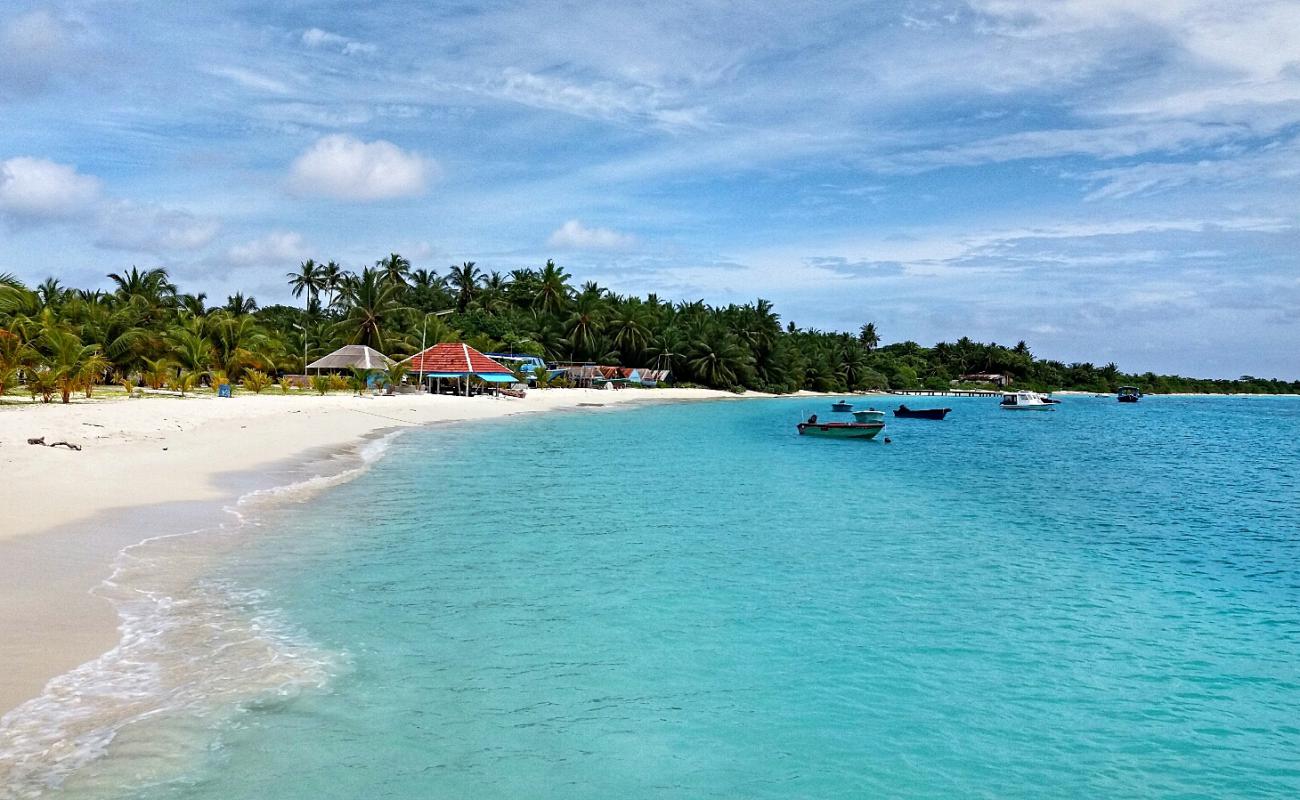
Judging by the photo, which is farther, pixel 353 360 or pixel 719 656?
pixel 353 360

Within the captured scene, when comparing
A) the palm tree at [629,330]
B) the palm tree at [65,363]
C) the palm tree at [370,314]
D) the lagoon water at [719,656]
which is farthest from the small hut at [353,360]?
the lagoon water at [719,656]

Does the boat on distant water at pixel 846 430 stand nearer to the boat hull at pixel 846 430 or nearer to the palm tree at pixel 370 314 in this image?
the boat hull at pixel 846 430

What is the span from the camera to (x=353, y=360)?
57125mm

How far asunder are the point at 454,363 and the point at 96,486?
4330 centimetres

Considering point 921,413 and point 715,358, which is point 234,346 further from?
A: point 715,358

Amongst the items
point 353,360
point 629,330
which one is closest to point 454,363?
point 353,360

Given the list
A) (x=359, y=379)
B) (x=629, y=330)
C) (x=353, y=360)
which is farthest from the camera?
(x=629, y=330)

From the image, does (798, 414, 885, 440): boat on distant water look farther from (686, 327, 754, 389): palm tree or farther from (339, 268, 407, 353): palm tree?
(686, 327, 754, 389): palm tree

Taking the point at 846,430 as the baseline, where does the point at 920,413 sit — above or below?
above

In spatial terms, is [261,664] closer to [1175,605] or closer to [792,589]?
[792,589]

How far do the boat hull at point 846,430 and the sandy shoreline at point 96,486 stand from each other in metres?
22.1

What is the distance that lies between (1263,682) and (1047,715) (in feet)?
10.1

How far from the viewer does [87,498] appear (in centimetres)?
1391

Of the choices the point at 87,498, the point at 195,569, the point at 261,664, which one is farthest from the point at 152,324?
the point at 261,664
